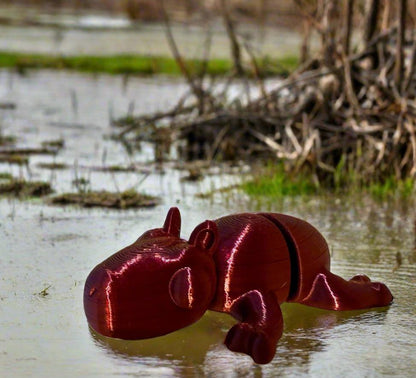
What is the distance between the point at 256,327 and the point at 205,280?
0.84ft

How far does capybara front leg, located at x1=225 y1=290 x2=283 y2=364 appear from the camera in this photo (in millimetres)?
3699

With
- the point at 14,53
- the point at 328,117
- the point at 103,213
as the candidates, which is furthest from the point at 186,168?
the point at 14,53

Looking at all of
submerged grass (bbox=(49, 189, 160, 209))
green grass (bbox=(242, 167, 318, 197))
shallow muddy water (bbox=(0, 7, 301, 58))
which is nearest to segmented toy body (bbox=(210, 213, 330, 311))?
submerged grass (bbox=(49, 189, 160, 209))

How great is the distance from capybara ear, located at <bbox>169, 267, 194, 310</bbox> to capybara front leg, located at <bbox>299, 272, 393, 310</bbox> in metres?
0.71

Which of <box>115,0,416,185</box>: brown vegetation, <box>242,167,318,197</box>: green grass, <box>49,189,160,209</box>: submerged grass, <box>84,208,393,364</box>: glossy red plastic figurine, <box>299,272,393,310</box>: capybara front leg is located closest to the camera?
<box>84,208,393,364</box>: glossy red plastic figurine

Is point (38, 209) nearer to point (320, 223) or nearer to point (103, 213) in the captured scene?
point (103, 213)

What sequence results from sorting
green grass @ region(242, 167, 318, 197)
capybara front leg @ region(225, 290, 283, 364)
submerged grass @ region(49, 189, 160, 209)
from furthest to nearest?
green grass @ region(242, 167, 318, 197)
submerged grass @ region(49, 189, 160, 209)
capybara front leg @ region(225, 290, 283, 364)

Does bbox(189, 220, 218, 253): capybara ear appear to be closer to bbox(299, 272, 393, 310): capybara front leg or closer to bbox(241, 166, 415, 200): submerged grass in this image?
bbox(299, 272, 393, 310): capybara front leg

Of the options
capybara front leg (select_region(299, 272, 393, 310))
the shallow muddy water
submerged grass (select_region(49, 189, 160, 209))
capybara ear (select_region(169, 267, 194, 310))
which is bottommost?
submerged grass (select_region(49, 189, 160, 209))

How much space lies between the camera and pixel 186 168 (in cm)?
812

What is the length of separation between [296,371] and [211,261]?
53 centimetres

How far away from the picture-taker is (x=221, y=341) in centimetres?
398

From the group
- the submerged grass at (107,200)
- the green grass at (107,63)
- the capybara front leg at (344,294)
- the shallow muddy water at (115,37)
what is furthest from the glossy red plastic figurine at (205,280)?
the shallow muddy water at (115,37)

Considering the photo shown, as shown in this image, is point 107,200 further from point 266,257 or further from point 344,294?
point 266,257
